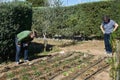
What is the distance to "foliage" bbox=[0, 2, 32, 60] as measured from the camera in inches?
503

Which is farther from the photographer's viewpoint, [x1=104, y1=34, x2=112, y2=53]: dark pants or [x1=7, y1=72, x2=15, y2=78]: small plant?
[x1=104, y1=34, x2=112, y2=53]: dark pants

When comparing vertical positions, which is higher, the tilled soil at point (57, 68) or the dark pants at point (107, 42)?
the dark pants at point (107, 42)

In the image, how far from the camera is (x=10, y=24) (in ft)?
42.9

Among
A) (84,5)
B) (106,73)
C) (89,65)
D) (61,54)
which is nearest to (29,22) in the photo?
(61,54)

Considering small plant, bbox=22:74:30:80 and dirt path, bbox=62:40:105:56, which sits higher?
small plant, bbox=22:74:30:80

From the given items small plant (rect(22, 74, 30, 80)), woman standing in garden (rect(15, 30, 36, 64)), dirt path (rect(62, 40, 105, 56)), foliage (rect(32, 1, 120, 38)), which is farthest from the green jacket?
foliage (rect(32, 1, 120, 38))

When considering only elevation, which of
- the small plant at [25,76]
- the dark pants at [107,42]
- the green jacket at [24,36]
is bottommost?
the small plant at [25,76]

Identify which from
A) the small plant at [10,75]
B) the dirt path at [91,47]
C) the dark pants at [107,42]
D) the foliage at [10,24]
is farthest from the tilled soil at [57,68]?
the foliage at [10,24]

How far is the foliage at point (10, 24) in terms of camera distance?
12781 mm

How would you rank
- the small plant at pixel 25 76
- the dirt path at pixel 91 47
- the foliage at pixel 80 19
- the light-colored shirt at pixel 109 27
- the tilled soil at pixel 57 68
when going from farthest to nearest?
the foliage at pixel 80 19
the dirt path at pixel 91 47
the light-colored shirt at pixel 109 27
the tilled soil at pixel 57 68
the small plant at pixel 25 76

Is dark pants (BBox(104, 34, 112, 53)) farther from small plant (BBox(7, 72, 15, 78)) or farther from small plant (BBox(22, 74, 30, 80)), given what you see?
small plant (BBox(7, 72, 15, 78))

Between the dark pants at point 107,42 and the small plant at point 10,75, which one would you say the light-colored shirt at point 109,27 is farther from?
the small plant at point 10,75

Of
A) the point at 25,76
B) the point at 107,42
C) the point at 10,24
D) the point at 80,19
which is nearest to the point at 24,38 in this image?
the point at 10,24

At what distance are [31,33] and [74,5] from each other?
1005 centimetres
